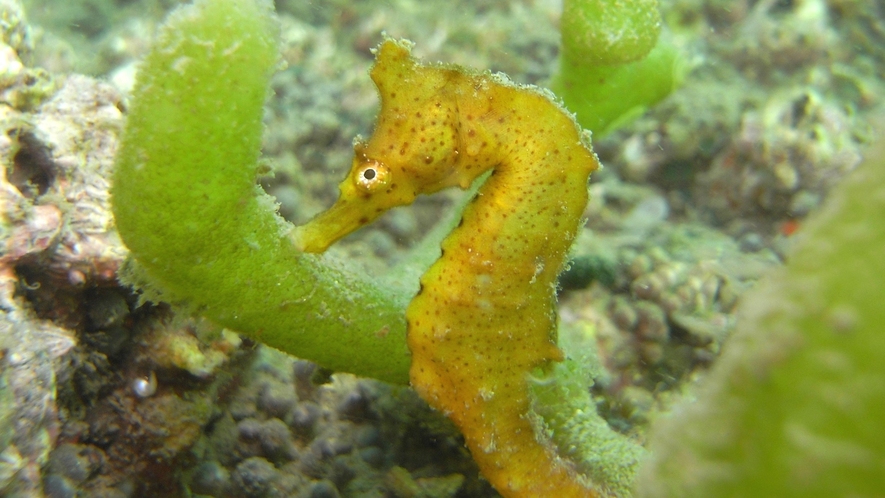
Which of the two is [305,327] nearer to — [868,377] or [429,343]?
[429,343]

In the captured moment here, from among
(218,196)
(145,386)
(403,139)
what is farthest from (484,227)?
(145,386)

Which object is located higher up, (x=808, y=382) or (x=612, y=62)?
(x=612, y=62)

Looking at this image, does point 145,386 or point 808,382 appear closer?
point 808,382

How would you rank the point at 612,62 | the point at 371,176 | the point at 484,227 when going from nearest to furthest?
1. the point at 371,176
2. the point at 484,227
3. the point at 612,62

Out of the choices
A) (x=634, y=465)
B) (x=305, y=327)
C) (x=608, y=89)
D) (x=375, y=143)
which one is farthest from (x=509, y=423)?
(x=608, y=89)

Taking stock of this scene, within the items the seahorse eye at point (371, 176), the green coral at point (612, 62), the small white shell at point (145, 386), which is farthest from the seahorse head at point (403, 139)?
the green coral at point (612, 62)

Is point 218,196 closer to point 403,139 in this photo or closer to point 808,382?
point 403,139

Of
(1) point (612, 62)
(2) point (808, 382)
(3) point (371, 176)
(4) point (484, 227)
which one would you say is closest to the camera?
(2) point (808, 382)
